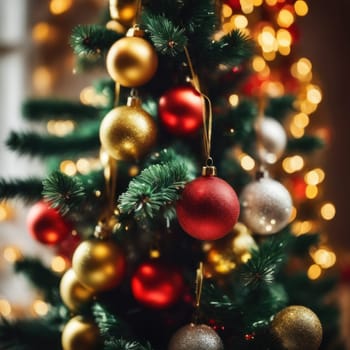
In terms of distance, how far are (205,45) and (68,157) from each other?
1.40 ft

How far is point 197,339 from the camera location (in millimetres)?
589

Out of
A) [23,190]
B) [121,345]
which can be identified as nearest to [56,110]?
[23,190]

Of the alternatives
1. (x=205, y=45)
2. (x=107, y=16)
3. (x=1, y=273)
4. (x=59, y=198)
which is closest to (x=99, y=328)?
(x=59, y=198)

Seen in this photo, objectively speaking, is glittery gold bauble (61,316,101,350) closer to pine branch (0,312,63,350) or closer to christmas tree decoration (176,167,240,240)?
pine branch (0,312,63,350)

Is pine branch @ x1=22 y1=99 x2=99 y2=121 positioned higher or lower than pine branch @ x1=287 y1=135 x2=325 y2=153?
higher

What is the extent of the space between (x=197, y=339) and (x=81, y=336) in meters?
0.22

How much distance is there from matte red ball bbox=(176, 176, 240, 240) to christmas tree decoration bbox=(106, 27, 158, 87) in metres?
0.20

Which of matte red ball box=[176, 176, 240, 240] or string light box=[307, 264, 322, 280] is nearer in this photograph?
matte red ball box=[176, 176, 240, 240]

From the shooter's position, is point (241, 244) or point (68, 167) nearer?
point (241, 244)

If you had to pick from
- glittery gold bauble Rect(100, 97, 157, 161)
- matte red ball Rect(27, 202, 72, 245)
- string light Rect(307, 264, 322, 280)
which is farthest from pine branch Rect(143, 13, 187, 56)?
string light Rect(307, 264, 322, 280)

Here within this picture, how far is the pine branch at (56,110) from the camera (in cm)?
94

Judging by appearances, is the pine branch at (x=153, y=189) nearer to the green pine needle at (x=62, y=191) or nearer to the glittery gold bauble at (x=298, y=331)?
the green pine needle at (x=62, y=191)

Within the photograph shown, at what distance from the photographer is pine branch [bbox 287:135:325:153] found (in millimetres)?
934

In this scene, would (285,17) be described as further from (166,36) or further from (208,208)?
(208,208)
